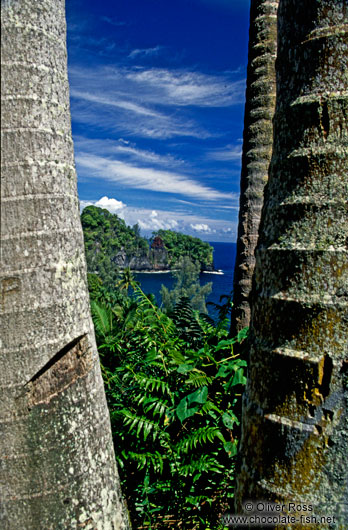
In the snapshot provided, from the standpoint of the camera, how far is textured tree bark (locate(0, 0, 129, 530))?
1759 millimetres

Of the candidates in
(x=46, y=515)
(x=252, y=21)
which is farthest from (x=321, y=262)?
(x=252, y=21)

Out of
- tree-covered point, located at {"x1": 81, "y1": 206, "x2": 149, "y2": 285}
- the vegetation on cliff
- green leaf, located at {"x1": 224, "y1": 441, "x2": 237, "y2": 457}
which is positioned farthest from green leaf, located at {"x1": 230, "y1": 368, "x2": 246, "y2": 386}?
the vegetation on cliff

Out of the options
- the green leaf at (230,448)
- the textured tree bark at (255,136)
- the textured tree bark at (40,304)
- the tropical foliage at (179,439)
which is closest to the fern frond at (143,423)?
the tropical foliage at (179,439)

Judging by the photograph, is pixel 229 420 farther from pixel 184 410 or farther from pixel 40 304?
pixel 40 304

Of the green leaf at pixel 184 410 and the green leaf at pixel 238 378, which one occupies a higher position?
the green leaf at pixel 238 378

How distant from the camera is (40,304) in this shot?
180cm

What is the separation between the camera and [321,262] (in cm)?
131

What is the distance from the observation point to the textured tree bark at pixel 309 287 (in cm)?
130

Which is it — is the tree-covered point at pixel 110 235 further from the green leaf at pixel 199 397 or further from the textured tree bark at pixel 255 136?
the green leaf at pixel 199 397

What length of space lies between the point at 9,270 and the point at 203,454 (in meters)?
2.47

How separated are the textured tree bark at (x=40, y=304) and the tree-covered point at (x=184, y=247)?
98283 millimetres

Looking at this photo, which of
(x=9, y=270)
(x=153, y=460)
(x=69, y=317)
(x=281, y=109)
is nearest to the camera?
(x=281, y=109)

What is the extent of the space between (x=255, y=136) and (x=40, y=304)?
11.6 ft

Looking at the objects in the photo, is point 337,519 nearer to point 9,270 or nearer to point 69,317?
Result: point 69,317
